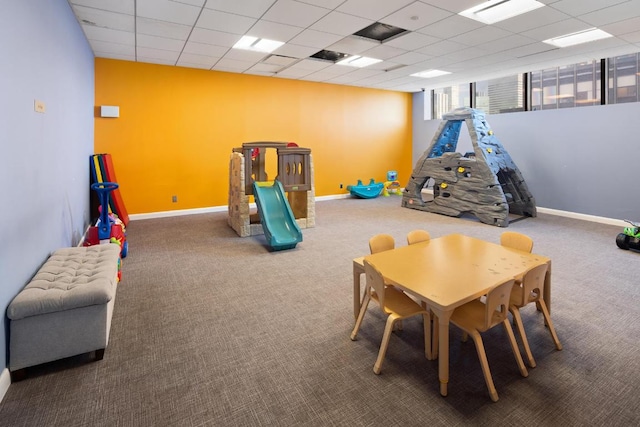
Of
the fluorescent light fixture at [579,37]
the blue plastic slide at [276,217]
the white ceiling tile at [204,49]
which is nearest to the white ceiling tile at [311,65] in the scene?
the white ceiling tile at [204,49]

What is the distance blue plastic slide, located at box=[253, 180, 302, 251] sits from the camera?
4820 millimetres

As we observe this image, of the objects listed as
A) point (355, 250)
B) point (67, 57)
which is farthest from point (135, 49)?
point (355, 250)

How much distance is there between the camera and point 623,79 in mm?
6098

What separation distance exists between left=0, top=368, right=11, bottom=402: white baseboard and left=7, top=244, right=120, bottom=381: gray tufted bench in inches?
1.1

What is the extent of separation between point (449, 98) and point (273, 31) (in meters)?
6.45

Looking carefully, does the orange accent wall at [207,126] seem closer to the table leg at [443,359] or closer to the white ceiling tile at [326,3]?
the white ceiling tile at [326,3]

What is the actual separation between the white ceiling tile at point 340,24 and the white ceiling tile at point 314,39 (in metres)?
0.15

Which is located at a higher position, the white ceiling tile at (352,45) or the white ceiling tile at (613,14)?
the white ceiling tile at (352,45)

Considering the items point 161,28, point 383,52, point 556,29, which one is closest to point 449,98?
A: point 383,52

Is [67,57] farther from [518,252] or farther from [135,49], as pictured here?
[518,252]

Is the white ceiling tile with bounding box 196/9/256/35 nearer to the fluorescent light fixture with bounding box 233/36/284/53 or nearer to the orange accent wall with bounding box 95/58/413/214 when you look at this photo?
the fluorescent light fixture with bounding box 233/36/284/53

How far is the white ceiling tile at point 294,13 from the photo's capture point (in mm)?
3936

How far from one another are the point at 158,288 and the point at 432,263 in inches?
107

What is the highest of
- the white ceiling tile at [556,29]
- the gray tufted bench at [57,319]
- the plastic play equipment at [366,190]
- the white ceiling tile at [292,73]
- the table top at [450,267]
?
the white ceiling tile at [292,73]
